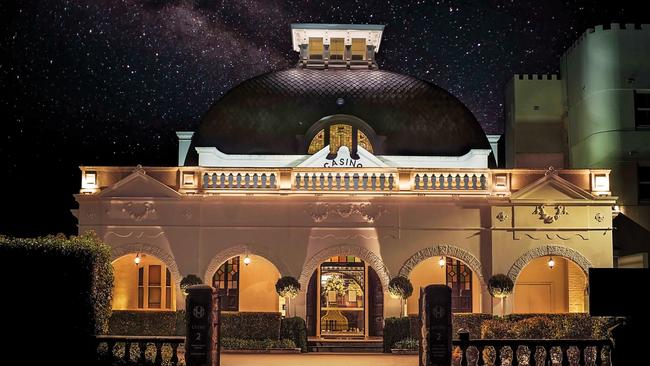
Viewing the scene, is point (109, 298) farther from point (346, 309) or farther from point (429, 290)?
point (346, 309)

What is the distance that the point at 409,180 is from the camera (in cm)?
2919

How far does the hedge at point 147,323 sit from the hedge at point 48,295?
7.56m

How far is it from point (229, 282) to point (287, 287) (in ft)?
9.87

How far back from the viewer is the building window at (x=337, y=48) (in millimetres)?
37125

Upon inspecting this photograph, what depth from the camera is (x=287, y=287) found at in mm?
28562

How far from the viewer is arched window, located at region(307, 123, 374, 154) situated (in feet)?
104

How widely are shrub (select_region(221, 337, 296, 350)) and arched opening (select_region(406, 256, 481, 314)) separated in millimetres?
4877

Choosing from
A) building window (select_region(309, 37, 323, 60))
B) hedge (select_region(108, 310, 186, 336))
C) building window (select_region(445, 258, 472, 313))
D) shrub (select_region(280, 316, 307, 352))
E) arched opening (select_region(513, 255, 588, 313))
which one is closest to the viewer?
shrub (select_region(280, 316, 307, 352))

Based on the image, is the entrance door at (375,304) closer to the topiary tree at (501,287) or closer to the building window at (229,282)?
the topiary tree at (501,287)

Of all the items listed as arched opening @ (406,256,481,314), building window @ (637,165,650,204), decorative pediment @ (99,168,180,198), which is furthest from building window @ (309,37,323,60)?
building window @ (637,165,650,204)

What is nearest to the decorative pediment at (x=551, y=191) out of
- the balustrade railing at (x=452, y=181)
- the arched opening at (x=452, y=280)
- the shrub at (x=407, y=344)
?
the balustrade railing at (x=452, y=181)

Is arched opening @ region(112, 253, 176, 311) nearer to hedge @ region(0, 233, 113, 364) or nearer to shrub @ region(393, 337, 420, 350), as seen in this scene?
shrub @ region(393, 337, 420, 350)

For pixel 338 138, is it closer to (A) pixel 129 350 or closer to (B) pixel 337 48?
(B) pixel 337 48

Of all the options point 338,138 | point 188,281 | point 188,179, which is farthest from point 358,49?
point 188,281
